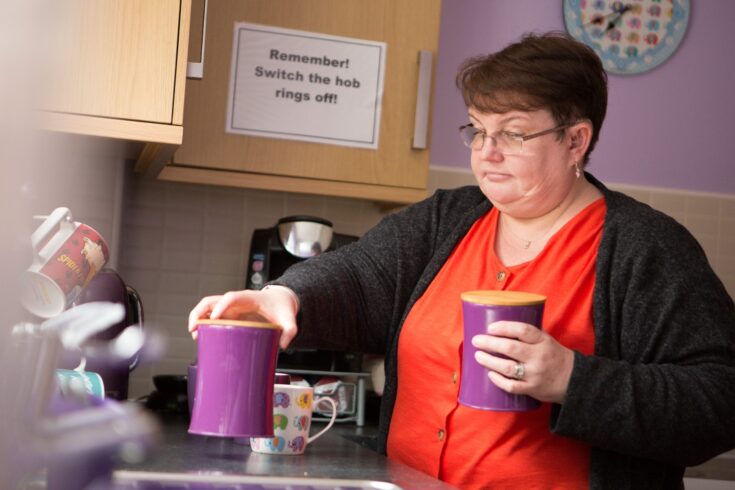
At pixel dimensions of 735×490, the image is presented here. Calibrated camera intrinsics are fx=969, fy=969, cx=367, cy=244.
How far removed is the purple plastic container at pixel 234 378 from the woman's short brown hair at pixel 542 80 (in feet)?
1.98

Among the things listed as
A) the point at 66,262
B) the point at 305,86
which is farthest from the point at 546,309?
the point at 305,86

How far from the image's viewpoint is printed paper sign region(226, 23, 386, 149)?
2.06 metres

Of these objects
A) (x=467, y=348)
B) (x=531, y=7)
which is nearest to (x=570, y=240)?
(x=467, y=348)

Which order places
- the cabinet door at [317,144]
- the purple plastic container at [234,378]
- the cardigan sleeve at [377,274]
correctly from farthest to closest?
the cabinet door at [317,144]
the cardigan sleeve at [377,274]
the purple plastic container at [234,378]

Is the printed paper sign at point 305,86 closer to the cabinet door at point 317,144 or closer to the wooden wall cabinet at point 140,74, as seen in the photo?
the cabinet door at point 317,144

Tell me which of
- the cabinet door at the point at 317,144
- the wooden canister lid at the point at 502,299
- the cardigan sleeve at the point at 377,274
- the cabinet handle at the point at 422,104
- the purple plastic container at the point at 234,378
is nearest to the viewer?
the purple plastic container at the point at 234,378

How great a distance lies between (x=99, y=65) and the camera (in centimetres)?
165

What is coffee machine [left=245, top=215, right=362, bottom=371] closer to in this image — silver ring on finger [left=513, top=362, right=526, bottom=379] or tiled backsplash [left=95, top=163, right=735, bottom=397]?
tiled backsplash [left=95, top=163, right=735, bottom=397]

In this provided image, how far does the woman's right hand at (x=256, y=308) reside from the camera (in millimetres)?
1178

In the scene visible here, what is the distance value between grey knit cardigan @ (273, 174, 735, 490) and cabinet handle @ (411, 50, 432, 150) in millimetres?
609

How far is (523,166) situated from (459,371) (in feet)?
1.07

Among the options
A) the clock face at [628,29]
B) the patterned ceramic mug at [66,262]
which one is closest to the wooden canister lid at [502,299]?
the patterned ceramic mug at [66,262]

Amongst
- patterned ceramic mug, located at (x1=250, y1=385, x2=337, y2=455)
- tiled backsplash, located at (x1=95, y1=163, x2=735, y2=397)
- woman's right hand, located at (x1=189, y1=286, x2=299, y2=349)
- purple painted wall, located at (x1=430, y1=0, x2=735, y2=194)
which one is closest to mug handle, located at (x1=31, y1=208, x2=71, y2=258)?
woman's right hand, located at (x1=189, y1=286, x2=299, y2=349)

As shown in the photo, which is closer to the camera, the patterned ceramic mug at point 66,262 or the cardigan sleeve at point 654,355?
the patterned ceramic mug at point 66,262
